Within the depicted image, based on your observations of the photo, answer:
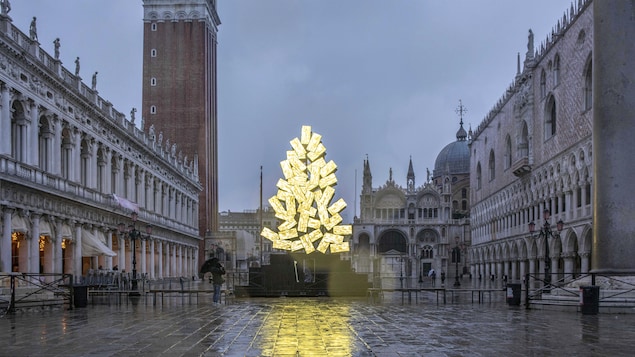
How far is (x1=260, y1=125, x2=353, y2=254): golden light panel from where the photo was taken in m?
32.5

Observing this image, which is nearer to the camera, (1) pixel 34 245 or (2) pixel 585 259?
(1) pixel 34 245

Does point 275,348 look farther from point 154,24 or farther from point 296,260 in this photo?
point 154,24

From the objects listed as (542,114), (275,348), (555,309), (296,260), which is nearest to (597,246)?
(555,309)

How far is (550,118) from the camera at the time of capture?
51844 mm

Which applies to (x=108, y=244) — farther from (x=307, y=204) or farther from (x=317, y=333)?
(x=317, y=333)

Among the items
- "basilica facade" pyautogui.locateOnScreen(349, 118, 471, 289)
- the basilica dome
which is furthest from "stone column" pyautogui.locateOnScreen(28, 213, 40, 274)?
the basilica dome

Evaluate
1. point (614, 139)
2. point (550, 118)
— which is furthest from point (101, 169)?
point (614, 139)

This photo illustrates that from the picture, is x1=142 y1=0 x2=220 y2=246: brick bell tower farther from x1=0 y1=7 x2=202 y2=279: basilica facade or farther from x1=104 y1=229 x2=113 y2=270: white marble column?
x1=104 y1=229 x2=113 y2=270: white marble column

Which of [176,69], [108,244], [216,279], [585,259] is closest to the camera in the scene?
[216,279]

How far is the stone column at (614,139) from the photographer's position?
19.2m

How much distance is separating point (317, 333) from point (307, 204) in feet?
60.0

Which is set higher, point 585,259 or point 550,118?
point 550,118

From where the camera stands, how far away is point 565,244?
157 ft

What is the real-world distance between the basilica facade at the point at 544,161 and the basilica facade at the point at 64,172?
20676 mm
